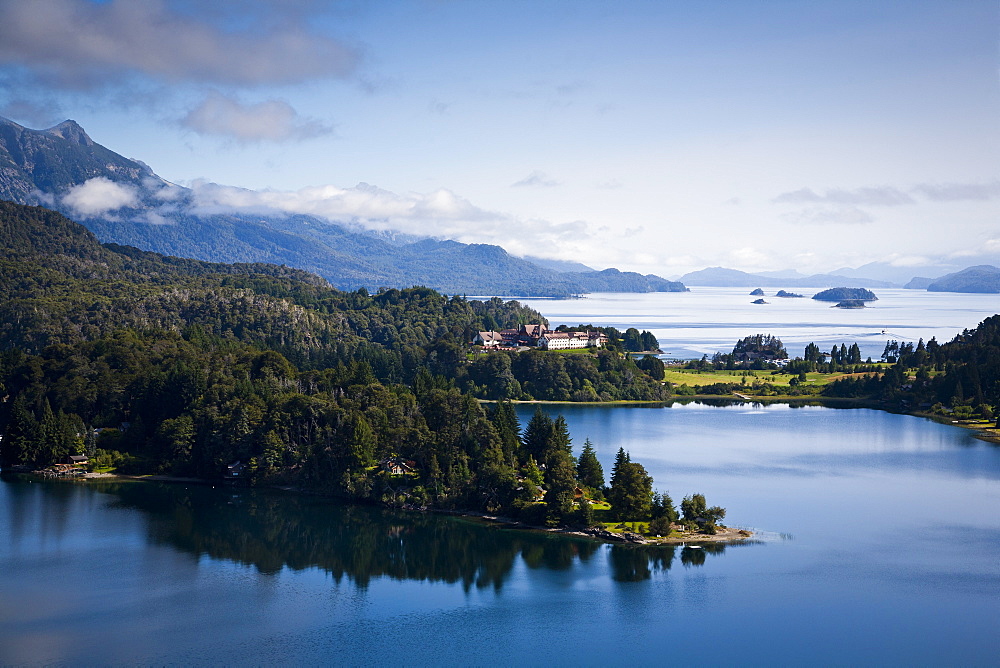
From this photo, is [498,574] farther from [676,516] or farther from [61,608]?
[61,608]

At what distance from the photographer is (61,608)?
2347 cm

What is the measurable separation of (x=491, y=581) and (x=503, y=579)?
1.10 feet

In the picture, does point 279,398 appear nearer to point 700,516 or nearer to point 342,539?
point 342,539

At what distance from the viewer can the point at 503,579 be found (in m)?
26.3

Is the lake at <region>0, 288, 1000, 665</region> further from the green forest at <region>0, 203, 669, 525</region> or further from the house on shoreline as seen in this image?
the house on shoreline

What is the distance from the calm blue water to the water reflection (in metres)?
0.10

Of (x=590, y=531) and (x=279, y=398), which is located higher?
(x=279, y=398)

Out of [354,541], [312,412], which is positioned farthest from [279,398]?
[354,541]

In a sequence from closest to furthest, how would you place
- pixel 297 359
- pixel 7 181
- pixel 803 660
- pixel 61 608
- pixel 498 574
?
pixel 803 660 → pixel 61 608 → pixel 498 574 → pixel 297 359 → pixel 7 181

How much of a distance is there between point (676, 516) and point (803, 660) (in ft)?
28.6

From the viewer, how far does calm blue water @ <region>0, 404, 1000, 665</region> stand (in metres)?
21.6

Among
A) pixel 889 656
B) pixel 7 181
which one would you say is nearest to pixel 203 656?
pixel 889 656

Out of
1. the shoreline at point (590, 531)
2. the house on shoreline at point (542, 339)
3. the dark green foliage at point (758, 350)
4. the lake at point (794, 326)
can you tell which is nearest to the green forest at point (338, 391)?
the dark green foliage at point (758, 350)

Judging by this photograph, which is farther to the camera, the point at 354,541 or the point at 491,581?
the point at 354,541
